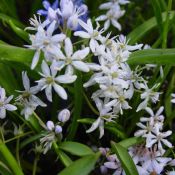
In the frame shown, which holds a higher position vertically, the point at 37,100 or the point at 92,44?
the point at 92,44

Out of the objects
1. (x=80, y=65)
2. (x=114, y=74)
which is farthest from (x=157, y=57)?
(x=80, y=65)

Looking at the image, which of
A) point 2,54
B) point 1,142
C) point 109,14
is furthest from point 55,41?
point 109,14

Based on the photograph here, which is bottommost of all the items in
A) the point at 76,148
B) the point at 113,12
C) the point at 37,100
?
the point at 76,148

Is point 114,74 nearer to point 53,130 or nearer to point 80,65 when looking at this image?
point 80,65

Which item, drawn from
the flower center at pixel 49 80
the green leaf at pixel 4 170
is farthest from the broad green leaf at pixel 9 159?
the flower center at pixel 49 80

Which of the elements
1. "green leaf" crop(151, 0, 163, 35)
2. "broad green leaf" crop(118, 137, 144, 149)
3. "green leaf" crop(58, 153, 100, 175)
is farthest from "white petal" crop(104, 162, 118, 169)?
"green leaf" crop(151, 0, 163, 35)

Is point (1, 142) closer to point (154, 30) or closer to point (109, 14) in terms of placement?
point (109, 14)
